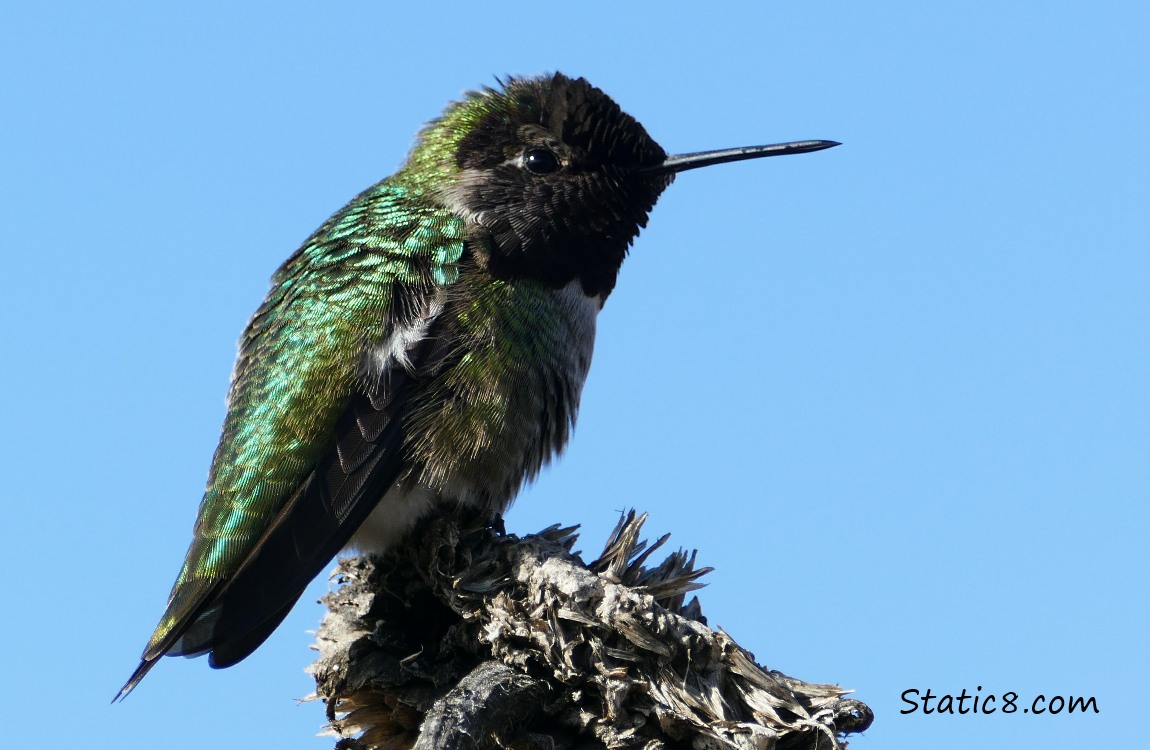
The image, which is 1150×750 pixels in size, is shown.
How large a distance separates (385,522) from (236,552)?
1.79 ft

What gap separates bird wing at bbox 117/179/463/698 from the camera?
171 inches

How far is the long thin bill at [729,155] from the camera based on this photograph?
232 inches

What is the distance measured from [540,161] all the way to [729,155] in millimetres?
940

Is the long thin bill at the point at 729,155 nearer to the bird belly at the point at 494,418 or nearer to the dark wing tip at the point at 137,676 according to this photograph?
the bird belly at the point at 494,418

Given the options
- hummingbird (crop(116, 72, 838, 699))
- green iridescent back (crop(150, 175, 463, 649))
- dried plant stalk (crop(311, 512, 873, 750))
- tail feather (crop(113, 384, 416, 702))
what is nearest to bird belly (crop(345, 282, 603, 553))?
hummingbird (crop(116, 72, 838, 699))

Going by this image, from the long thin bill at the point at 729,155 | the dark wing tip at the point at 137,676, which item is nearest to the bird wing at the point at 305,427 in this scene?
the dark wing tip at the point at 137,676

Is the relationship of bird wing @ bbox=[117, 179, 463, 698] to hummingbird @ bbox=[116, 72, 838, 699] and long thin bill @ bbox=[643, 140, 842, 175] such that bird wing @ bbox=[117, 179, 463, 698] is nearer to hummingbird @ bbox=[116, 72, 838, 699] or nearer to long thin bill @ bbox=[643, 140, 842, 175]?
hummingbird @ bbox=[116, 72, 838, 699]

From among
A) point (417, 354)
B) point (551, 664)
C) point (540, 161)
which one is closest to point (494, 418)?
point (417, 354)

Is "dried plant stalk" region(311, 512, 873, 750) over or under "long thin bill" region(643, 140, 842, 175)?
under

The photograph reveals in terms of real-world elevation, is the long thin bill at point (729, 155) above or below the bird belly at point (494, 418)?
above

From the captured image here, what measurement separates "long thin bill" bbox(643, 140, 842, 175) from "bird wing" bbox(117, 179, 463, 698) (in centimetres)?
111

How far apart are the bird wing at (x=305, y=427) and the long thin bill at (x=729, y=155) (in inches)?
43.8

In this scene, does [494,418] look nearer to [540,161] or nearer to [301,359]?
[301,359]

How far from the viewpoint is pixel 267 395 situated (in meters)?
4.91
